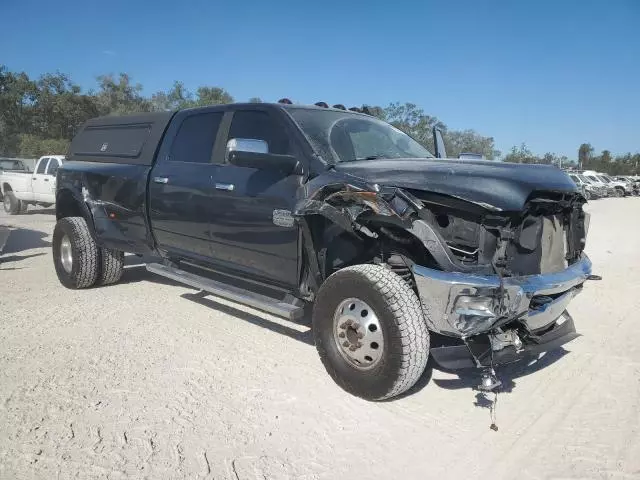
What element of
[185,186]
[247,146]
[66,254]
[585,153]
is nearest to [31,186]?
[66,254]

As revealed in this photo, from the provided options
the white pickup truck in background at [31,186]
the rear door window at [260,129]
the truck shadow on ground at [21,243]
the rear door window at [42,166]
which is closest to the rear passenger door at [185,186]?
the rear door window at [260,129]

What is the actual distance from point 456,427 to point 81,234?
15.5ft

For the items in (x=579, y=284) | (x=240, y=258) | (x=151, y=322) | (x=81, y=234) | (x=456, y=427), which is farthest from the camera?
(x=81, y=234)

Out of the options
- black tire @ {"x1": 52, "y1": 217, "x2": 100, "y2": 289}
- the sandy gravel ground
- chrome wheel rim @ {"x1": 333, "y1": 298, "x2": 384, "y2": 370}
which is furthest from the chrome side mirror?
black tire @ {"x1": 52, "y1": 217, "x2": 100, "y2": 289}

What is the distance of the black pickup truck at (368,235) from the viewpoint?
3.03 metres

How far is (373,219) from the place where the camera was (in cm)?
321

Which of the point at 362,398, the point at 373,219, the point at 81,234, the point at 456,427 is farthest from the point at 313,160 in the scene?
the point at 81,234

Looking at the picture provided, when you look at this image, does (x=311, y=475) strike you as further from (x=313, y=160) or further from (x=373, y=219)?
(x=313, y=160)

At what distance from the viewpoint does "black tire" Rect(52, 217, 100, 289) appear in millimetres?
5898

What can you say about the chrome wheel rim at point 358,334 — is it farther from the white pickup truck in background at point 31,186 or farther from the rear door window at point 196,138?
the white pickup truck in background at point 31,186

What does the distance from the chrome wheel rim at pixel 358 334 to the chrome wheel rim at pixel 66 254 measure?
4.16 metres

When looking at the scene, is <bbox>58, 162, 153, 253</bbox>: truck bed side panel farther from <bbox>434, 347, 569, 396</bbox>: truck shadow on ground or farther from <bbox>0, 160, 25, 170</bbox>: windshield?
<bbox>0, 160, 25, 170</bbox>: windshield

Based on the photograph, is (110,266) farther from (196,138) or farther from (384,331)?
(384,331)

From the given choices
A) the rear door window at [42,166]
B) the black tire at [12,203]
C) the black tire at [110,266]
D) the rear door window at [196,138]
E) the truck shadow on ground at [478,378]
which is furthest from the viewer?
the black tire at [12,203]
